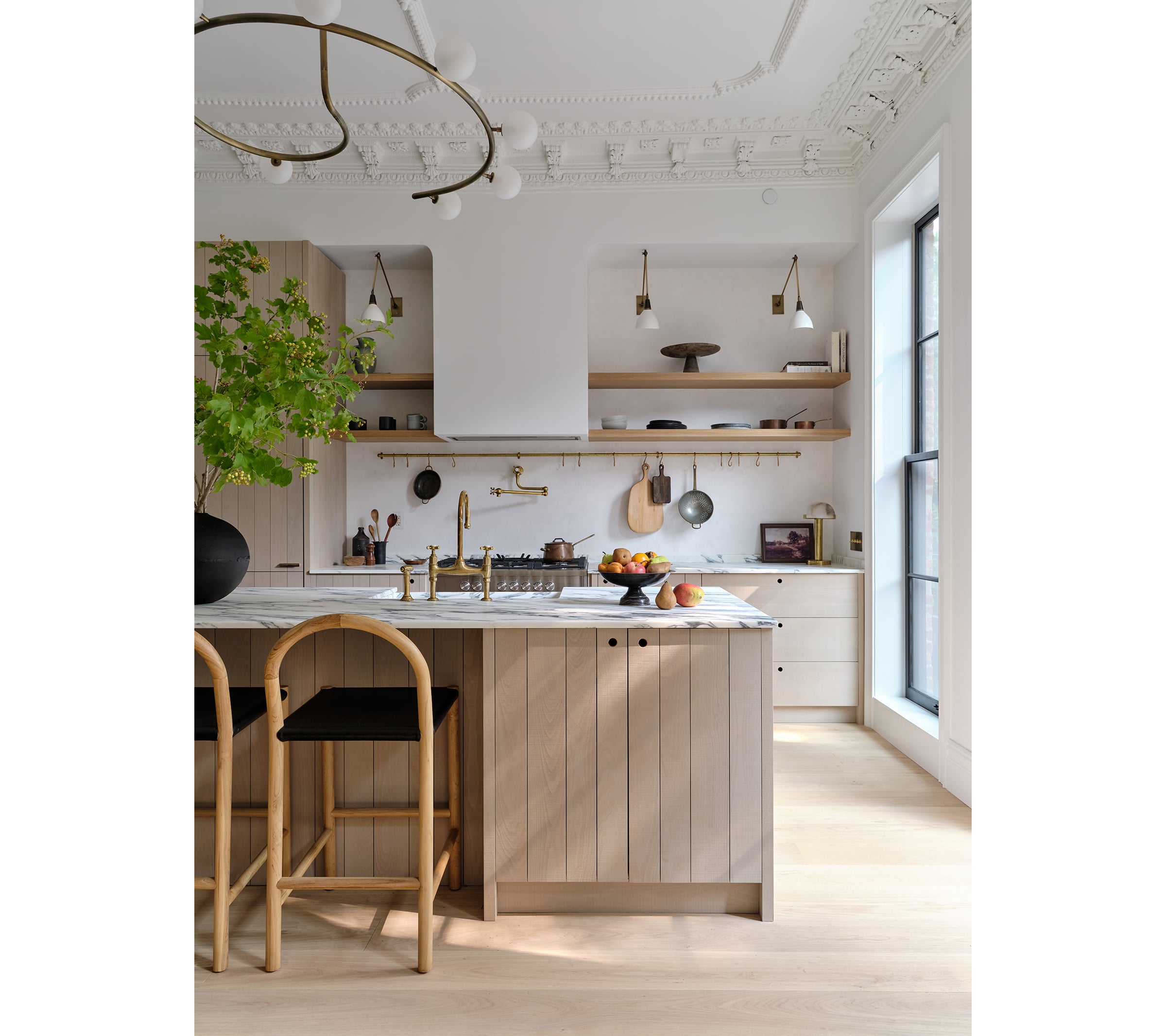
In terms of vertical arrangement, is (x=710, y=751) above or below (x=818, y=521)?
below

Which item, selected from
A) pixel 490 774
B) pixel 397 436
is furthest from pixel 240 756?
pixel 397 436

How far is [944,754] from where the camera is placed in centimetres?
302

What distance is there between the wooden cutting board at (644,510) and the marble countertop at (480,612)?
2099 mm

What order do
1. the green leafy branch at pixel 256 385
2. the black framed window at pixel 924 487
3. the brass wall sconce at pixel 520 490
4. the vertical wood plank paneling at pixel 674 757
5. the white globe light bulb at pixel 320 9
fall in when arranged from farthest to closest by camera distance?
the brass wall sconce at pixel 520 490, the black framed window at pixel 924 487, the vertical wood plank paneling at pixel 674 757, the green leafy branch at pixel 256 385, the white globe light bulb at pixel 320 9

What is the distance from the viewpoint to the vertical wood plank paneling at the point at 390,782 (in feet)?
7.23

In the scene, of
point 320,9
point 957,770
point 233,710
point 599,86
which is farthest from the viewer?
point 599,86

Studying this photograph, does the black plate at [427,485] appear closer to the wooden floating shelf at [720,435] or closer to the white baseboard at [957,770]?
the wooden floating shelf at [720,435]

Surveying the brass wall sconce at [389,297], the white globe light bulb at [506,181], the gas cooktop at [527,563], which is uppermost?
the brass wall sconce at [389,297]

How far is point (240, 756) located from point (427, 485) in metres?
2.54

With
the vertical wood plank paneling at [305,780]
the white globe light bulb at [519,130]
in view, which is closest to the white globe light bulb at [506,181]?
the white globe light bulb at [519,130]

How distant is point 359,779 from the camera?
2205 millimetres

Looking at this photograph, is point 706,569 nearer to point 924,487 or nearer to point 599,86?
point 924,487

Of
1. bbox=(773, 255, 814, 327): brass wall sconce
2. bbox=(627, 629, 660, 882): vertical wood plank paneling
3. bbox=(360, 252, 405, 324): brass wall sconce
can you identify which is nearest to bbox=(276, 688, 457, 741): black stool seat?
bbox=(627, 629, 660, 882): vertical wood plank paneling
